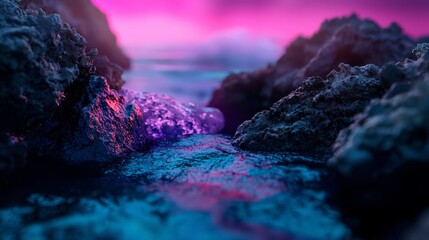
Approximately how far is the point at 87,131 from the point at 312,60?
22.5 ft

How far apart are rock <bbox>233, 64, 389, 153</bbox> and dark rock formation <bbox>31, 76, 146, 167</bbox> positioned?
6.00 feet

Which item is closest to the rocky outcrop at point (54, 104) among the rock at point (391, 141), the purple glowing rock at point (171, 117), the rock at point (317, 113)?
the purple glowing rock at point (171, 117)

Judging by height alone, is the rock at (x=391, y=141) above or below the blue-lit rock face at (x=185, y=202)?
above

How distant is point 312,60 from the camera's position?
9.47 meters

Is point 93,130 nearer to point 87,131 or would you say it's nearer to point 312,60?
point 87,131

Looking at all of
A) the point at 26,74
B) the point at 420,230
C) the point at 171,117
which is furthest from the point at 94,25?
the point at 420,230

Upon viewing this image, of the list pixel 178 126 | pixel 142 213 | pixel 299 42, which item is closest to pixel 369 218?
pixel 142 213

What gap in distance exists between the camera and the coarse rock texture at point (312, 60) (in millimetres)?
9320

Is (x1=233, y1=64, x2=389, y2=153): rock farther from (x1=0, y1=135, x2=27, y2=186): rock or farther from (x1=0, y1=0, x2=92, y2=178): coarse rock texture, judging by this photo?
(x1=0, y1=135, x2=27, y2=186): rock

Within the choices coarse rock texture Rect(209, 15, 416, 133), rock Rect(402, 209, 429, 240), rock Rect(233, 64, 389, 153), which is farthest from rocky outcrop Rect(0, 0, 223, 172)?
rock Rect(402, 209, 429, 240)

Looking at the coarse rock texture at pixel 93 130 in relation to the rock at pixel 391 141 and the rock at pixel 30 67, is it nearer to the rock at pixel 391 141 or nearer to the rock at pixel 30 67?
the rock at pixel 30 67

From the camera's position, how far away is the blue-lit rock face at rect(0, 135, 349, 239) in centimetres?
275

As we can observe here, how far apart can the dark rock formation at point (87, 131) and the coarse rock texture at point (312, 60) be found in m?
2.93

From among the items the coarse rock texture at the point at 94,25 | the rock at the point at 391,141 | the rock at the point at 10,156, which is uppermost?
the coarse rock texture at the point at 94,25
